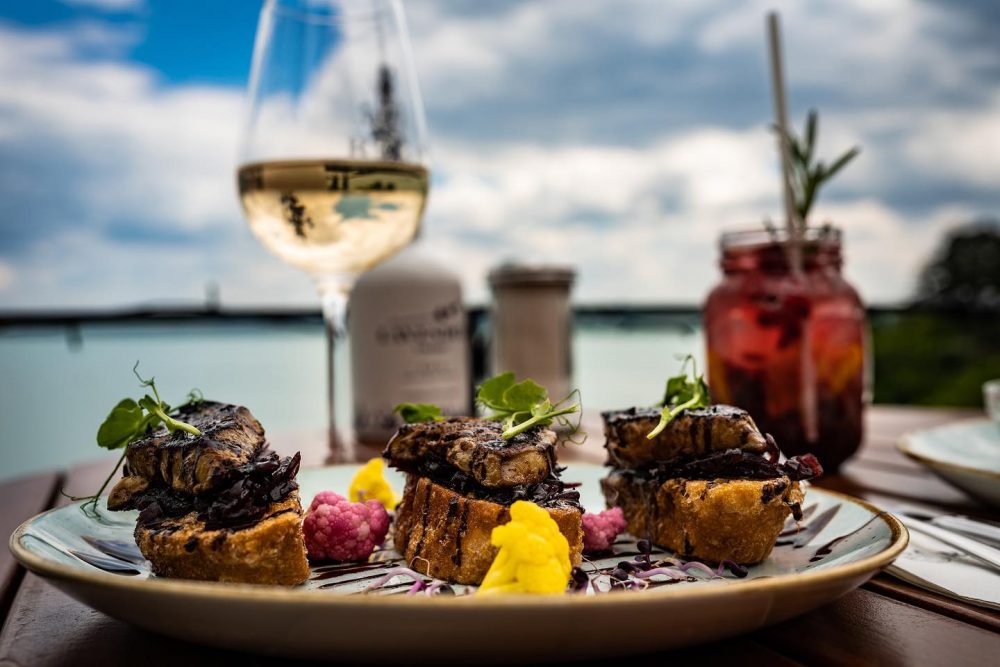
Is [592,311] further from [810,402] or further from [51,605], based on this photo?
[51,605]

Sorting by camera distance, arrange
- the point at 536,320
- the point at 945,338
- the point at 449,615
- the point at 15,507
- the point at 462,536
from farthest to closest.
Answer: the point at 945,338 → the point at 536,320 → the point at 15,507 → the point at 462,536 → the point at 449,615

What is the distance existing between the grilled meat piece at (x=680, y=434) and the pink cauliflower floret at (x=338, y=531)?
402mm

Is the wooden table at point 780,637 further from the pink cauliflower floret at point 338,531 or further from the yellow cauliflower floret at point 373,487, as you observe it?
the yellow cauliflower floret at point 373,487

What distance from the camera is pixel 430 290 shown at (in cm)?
235

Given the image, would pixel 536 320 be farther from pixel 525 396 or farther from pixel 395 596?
pixel 395 596

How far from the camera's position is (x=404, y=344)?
231cm

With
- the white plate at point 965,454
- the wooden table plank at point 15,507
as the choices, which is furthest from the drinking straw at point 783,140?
the wooden table plank at point 15,507

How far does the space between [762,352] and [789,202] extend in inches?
12.8

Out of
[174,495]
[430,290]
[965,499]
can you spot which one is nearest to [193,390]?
[174,495]

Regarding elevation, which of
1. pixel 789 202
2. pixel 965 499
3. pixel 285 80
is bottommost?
pixel 965 499

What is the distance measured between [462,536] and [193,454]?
1.14 feet

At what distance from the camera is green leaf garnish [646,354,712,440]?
1280 millimetres

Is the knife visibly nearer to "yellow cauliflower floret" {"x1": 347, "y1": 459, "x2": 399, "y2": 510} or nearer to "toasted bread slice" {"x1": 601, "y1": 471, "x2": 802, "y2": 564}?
"toasted bread slice" {"x1": 601, "y1": 471, "x2": 802, "y2": 564}

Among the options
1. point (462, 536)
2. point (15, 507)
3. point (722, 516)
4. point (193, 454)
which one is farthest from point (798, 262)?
point (15, 507)
